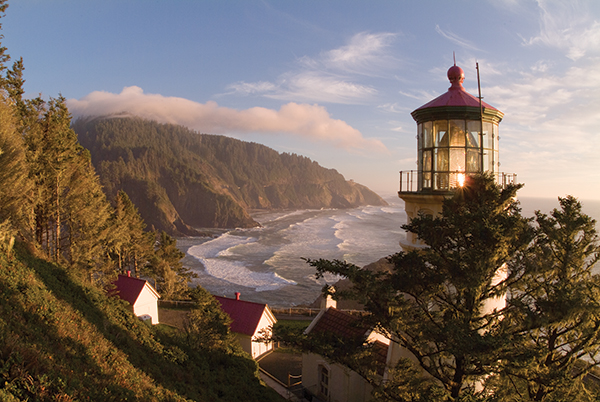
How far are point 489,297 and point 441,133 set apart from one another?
3.51m

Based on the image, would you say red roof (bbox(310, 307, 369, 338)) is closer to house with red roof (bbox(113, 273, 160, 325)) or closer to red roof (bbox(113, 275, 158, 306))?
house with red roof (bbox(113, 273, 160, 325))

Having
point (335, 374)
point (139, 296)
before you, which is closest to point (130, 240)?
point (139, 296)

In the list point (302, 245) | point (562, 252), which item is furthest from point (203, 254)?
point (562, 252)

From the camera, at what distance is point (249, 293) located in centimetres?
3095

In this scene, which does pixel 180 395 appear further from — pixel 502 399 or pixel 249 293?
pixel 249 293

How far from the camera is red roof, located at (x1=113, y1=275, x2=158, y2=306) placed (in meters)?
18.6

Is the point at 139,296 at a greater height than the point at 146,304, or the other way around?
the point at 139,296

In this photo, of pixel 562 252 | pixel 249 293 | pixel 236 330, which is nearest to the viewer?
pixel 562 252

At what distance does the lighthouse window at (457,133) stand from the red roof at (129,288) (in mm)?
18033

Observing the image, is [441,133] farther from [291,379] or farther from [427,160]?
[291,379]

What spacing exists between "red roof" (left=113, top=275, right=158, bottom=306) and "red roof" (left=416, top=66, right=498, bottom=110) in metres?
18.0

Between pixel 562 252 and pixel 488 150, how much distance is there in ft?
7.81

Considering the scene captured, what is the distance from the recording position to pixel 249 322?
16.4 metres

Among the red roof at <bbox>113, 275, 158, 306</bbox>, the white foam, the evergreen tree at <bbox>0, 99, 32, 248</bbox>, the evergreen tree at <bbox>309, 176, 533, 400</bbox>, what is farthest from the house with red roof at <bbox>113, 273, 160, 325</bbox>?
the evergreen tree at <bbox>309, 176, 533, 400</bbox>
